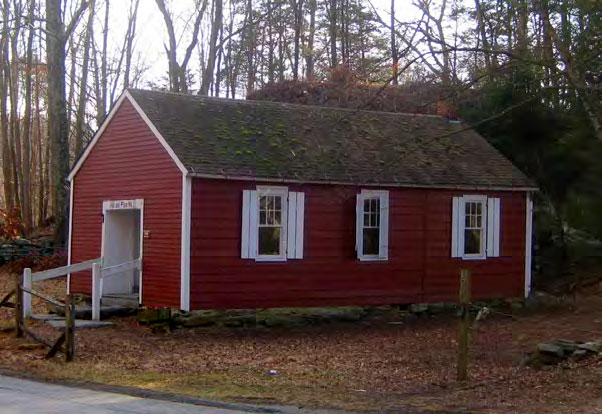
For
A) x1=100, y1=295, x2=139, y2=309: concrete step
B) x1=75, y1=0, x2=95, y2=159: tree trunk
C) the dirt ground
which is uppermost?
x1=75, y1=0, x2=95, y2=159: tree trunk

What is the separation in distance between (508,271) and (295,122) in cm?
683

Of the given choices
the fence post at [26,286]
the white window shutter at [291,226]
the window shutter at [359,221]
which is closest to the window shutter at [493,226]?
the window shutter at [359,221]

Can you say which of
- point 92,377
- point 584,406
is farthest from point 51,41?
point 584,406

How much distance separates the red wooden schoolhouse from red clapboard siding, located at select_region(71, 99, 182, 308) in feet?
0.14

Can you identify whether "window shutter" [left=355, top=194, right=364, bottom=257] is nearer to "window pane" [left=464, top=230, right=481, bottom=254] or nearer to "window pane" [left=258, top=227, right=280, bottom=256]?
"window pane" [left=258, top=227, right=280, bottom=256]

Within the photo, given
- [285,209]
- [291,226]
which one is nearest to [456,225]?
[291,226]

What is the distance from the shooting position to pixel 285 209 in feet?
62.9

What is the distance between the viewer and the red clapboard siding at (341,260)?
60.0ft

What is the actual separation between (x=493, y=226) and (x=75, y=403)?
13.8 metres

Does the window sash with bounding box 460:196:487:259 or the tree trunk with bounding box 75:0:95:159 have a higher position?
the tree trunk with bounding box 75:0:95:159

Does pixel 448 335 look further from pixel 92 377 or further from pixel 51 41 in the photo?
pixel 51 41

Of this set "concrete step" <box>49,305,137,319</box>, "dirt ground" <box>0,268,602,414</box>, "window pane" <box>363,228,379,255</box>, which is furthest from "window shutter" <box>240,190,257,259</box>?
"concrete step" <box>49,305,137,319</box>

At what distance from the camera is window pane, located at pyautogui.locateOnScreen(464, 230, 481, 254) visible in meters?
22.0

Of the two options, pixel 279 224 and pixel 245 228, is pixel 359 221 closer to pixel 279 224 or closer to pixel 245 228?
pixel 279 224
